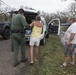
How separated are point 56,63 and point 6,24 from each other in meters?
8.67

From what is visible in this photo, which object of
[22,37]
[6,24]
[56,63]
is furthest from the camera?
[6,24]

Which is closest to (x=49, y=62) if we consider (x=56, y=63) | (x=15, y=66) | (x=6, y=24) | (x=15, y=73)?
(x=56, y=63)

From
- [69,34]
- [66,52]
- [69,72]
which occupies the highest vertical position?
[69,34]

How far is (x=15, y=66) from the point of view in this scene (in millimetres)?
8062

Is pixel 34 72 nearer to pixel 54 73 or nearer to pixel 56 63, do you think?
pixel 54 73

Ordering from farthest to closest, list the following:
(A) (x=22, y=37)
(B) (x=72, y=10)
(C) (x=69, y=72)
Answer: (B) (x=72, y=10) < (A) (x=22, y=37) < (C) (x=69, y=72)

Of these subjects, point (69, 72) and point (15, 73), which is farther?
point (69, 72)

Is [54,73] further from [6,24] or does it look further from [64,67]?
[6,24]

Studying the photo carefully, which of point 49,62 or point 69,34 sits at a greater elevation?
point 69,34

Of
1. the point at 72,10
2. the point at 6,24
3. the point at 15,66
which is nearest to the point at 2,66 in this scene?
the point at 15,66

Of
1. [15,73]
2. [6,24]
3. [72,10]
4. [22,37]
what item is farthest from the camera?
[72,10]

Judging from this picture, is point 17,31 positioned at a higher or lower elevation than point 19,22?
lower

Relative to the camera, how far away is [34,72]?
7477 mm

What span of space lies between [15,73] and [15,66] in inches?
32.3
